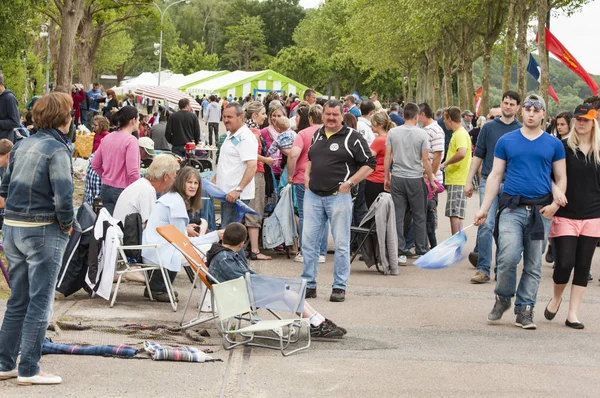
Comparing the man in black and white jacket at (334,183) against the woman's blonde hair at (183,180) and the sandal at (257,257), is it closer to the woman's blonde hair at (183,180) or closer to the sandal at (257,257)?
the woman's blonde hair at (183,180)

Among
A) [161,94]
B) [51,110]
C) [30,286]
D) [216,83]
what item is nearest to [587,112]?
[51,110]

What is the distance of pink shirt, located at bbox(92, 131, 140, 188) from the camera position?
10883 millimetres

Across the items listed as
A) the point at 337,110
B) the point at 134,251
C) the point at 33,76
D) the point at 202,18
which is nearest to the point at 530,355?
the point at 337,110

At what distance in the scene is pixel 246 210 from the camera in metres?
11.5

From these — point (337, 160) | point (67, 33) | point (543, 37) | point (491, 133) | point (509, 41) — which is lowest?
point (337, 160)

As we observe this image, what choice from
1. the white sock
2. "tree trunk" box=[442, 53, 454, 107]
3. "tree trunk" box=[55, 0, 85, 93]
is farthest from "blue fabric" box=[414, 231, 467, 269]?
"tree trunk" box=[442, 53, 454, 107]

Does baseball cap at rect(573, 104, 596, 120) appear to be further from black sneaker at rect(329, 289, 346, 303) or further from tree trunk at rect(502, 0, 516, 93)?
tree trunk at rect(502, 0, 516, 93)

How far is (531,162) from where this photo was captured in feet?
Result: 28.6

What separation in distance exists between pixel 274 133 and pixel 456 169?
7.79 ft

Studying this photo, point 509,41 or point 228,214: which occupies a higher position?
point 509,41

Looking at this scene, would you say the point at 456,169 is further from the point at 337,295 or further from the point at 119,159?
the point at 119,159

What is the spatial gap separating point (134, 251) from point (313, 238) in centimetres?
172

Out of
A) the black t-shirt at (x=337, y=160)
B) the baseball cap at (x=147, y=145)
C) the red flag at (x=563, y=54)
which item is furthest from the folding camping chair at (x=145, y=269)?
the red flag at (x=563, y=54)

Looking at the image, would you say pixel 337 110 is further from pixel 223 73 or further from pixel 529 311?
pixel 223 73
